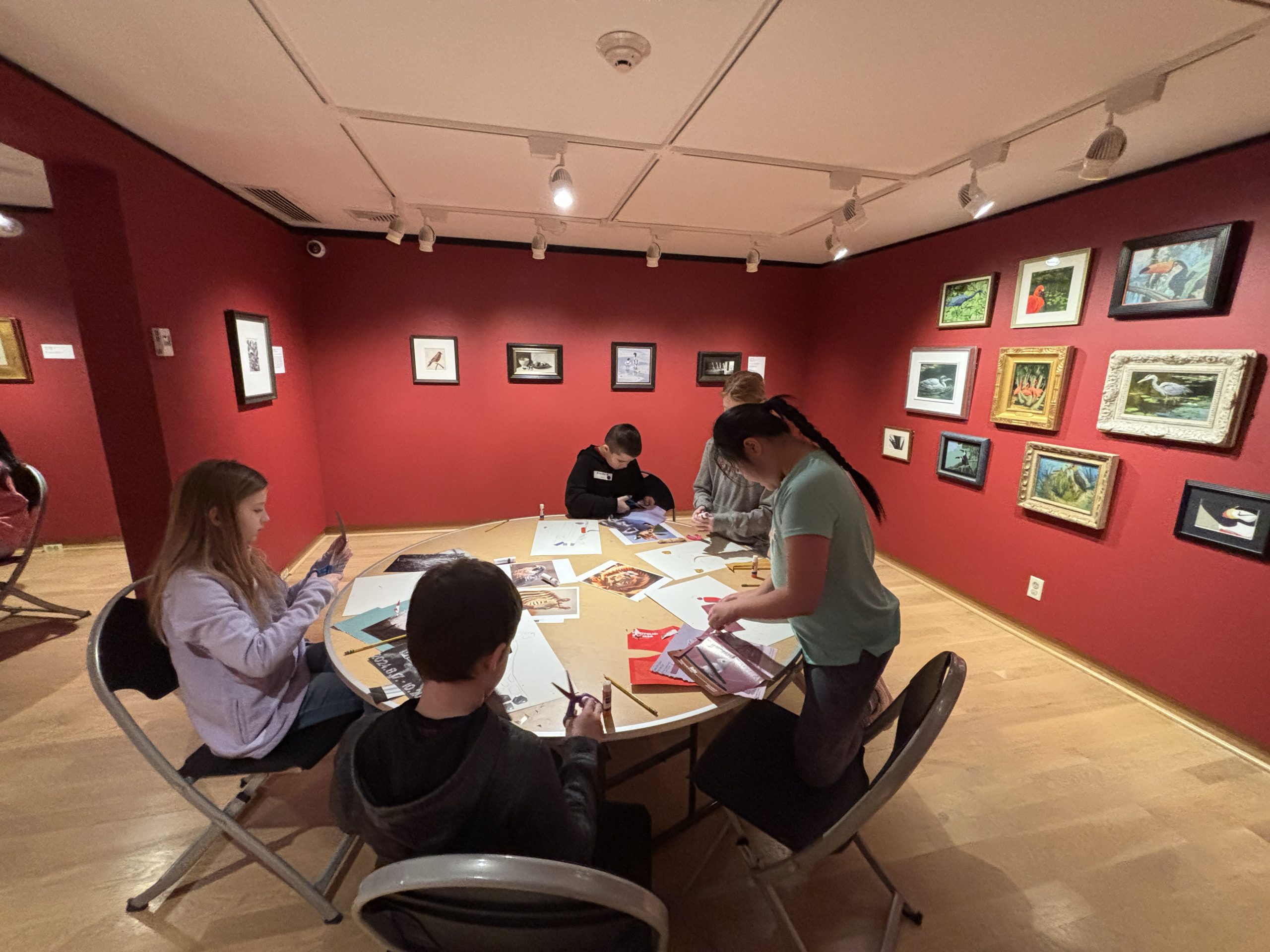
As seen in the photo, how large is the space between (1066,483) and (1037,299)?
106 cm

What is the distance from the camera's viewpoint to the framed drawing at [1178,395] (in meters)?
2.18

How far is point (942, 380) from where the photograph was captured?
3637mm

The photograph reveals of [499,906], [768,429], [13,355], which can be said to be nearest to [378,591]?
[499,906]

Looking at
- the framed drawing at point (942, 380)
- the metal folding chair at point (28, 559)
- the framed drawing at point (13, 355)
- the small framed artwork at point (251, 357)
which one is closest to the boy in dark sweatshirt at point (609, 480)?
the small framed artwork at point (251, 357)

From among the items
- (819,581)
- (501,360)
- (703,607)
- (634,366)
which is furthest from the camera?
(634,366)

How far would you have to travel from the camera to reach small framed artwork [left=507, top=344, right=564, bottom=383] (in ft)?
14.8

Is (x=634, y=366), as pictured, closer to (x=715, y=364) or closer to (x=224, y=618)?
(x=715, y=364)

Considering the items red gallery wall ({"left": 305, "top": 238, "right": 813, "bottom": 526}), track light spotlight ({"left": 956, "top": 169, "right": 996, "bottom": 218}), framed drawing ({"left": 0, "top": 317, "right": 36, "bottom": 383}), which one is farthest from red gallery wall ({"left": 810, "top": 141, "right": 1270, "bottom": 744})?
framed drawing ({"left": 0, "top": 317, "right": 36, "bottom": 383})

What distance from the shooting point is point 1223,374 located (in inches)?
86.7

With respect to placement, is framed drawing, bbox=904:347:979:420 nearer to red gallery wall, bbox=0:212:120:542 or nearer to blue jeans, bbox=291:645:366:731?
blue jeans, bbox=291:645:366:731

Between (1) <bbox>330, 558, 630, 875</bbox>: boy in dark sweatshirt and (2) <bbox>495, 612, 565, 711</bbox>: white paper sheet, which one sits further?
(2) <bbox>495, 612, 565, 711</bbox>: white paper sheet

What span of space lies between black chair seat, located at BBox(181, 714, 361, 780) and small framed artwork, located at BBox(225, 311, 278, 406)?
2.45 metres

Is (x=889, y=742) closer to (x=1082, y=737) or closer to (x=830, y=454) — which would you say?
(x=1082, y=737)

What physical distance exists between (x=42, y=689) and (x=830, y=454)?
146 inches
